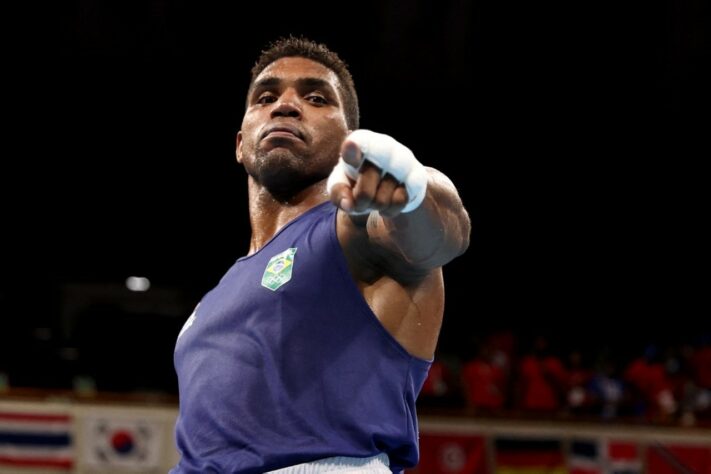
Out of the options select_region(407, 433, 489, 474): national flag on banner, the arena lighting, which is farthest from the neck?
the arena lighting

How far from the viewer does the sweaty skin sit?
65.2 inches

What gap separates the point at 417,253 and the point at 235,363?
458 mm

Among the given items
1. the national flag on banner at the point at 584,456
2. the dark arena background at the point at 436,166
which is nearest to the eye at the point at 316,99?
the dark arena background at the point at 436,166


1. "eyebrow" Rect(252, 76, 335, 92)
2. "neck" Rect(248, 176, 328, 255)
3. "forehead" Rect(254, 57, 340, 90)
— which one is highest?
"forehead" Rect(254, 57, 340, 90)

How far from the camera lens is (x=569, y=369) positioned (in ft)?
A: 29.6

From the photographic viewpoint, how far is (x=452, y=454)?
248 inches

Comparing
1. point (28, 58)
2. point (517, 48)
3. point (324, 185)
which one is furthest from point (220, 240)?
point (324, 185)

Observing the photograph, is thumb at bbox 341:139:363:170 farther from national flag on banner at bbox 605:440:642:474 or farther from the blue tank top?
national flag on banner at bbox 605:440:642:474

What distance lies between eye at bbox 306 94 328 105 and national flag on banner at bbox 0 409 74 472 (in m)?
4.22

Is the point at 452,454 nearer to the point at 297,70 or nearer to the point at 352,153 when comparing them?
the point at 297,70

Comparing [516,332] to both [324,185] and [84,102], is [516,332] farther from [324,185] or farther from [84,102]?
[324,185]

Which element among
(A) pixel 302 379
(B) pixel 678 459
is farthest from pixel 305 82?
(B) pixel 678 459

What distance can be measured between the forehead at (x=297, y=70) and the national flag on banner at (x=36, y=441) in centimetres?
411

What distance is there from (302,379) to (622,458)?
519 cm
